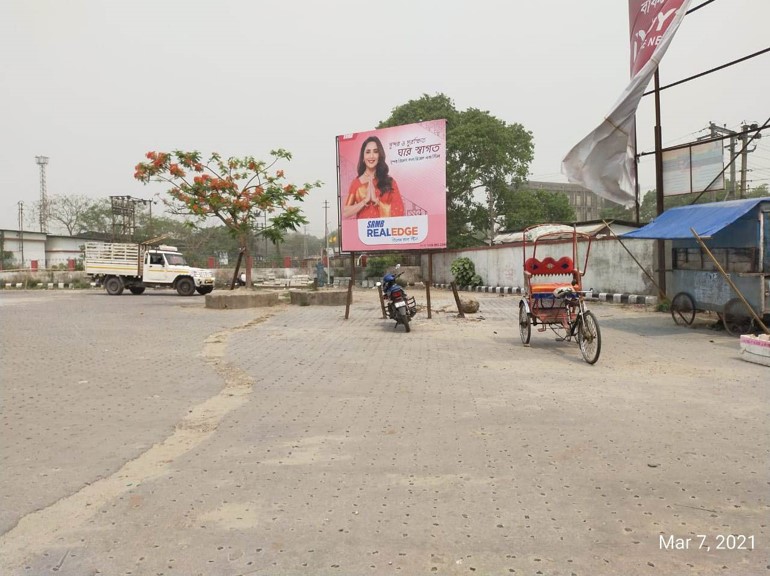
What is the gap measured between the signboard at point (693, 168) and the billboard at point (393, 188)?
20.5ft

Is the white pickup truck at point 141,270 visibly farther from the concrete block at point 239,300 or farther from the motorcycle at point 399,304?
the motorcycle at point 399,304

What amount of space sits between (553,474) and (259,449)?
2.11m

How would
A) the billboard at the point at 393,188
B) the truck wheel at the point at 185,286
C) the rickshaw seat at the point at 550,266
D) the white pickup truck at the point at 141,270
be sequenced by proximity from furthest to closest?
the white pickup truck at the point at 141,270
the truck wheel at the point at 185,286
the billboard at the point at 393,188
the rickshaw seat at the point at 550,266

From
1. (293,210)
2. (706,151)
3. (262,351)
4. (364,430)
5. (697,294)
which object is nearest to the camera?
(364,430)

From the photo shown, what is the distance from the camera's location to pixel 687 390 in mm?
6062

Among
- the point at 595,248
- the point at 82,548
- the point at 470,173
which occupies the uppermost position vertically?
the point at 470,173

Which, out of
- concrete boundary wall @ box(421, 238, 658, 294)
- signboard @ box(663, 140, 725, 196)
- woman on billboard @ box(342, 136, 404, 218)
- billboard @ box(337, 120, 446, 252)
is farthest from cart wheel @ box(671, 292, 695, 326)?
woman on billboard @ box(342, 136, 404, 218)

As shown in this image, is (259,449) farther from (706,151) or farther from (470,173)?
(470,173)

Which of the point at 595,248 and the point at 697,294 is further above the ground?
the point at 595,248

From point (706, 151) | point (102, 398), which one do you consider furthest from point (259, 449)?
point (706, 151)

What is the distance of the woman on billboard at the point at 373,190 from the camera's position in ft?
61.9

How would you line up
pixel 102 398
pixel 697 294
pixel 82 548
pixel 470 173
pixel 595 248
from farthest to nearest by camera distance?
pixel 470 173 < pixel 595 248 < pixel 697 294 < pixel 102 398 < pixel 82 548

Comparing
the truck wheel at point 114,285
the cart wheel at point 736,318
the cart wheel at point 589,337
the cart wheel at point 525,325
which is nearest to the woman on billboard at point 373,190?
the cart wheel at point 525,325
